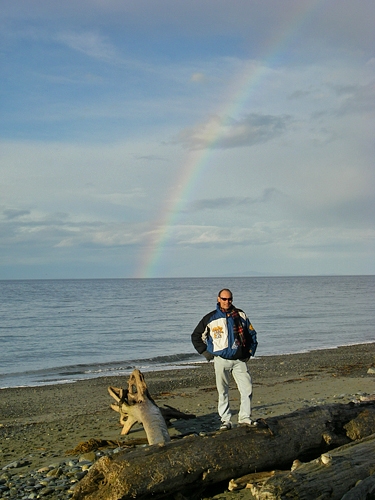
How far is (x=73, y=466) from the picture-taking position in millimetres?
7812

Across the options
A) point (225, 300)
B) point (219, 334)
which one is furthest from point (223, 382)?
point (225, 300)

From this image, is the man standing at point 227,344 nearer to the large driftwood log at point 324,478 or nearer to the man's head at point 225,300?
the man's head at point 225,300

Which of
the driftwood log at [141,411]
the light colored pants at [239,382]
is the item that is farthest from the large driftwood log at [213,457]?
the driftwood log at [141,411]

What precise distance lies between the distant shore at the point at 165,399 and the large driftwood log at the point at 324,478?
13.6 ft

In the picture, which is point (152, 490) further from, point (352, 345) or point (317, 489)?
point (352, 345)

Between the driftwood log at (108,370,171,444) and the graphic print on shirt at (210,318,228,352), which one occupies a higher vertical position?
the graphic print on shirt at (210,318,228,352)

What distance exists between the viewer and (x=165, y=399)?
1470 centimetres

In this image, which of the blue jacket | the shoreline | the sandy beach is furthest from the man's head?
the shoreline

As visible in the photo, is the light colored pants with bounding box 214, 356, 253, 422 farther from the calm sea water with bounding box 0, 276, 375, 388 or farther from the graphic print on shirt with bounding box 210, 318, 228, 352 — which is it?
the calm sea water with bounding box 0, 276, 375, 388

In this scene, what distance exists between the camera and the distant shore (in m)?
10.1

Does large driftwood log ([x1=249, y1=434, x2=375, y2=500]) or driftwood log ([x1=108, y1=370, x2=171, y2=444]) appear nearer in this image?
large driftwood log ([x1=249, y1=434, x2=375, y2=500])

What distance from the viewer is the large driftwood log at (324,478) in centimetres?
534

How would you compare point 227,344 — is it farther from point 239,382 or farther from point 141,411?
point 141,411

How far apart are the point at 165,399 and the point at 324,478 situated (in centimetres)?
940
